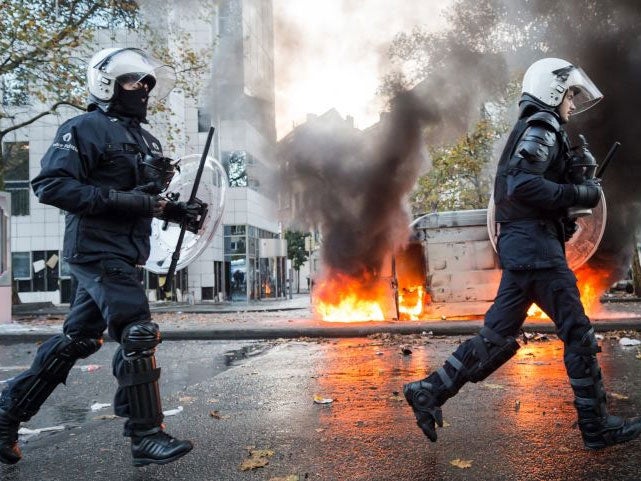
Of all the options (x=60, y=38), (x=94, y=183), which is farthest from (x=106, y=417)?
(x=60, y=38)

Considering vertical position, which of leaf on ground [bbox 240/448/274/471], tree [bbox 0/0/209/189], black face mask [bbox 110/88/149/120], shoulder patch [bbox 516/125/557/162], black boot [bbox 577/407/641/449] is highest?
tree [bbox 0/0/209/189]

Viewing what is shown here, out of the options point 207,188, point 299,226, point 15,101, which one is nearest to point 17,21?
point 15,101

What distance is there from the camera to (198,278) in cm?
2838

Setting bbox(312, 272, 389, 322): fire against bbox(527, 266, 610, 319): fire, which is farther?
bbox(527, 266, 610, 319): fire

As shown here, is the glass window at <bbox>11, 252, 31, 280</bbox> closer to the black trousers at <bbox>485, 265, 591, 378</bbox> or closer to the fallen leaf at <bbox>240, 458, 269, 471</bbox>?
the fallen leaf at <bbox>240, 458, 269, 471</bbox>

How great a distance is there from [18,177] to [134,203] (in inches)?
1054

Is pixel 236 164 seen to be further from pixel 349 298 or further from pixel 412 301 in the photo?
pixel 412 301

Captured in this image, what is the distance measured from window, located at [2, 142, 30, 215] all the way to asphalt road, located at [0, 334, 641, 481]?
2246cm

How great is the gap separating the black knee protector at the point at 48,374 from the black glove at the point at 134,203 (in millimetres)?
737

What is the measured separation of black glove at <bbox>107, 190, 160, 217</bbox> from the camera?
3.16m

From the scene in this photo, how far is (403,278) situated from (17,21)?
418 inches

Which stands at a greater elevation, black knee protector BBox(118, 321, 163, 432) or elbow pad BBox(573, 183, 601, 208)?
elbow pad BBox(573, 183, 601, 208)

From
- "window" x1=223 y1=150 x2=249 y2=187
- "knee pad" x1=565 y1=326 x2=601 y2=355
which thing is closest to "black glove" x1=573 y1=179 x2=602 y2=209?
"knee pad" x1=565 y1=326 x2=601 y2=355

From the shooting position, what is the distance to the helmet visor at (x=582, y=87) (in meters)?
3.61
